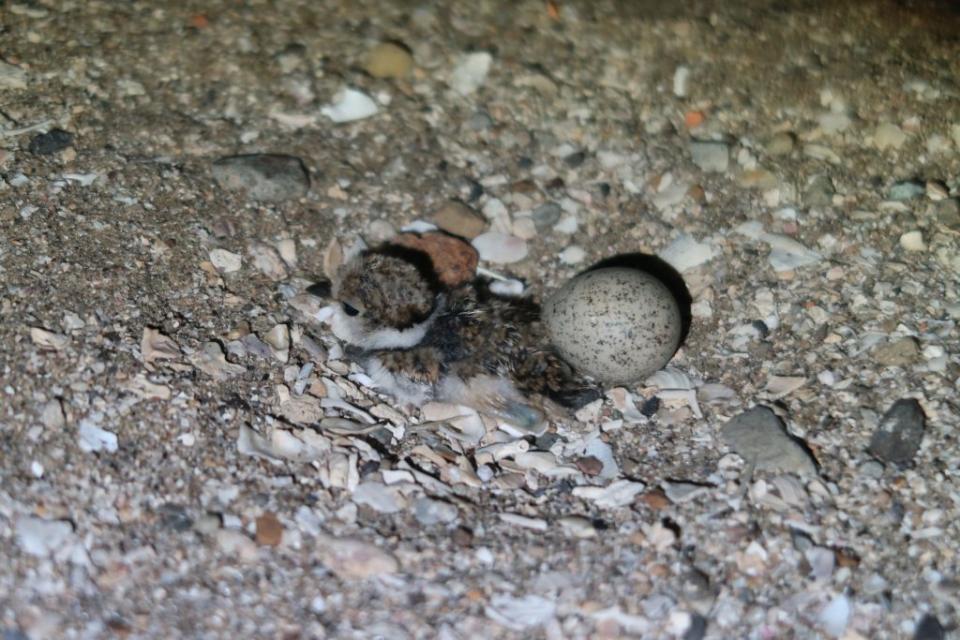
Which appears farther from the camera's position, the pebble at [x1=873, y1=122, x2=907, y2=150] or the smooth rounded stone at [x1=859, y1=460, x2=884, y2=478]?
the pebble at [x1=873, y1=122, x2=907, y2=150]

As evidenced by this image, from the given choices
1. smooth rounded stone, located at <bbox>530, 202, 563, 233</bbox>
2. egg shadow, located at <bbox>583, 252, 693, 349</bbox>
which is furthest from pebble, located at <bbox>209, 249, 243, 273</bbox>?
egg shadow, located at <bbox>583, 252, 693, 349</bbox>

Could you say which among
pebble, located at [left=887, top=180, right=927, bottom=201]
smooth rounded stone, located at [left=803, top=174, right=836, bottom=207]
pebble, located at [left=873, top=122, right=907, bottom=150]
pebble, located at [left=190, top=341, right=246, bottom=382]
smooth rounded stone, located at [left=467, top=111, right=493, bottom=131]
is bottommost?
pebble, located at [left=190, top=341, right=246, bottom=382]

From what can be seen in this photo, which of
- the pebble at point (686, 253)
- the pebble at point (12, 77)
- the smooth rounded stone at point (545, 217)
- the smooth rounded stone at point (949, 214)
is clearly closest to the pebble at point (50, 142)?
the pebble at point (12, 77)

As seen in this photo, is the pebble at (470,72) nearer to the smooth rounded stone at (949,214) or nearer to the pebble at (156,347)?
the pebble at (156,347)

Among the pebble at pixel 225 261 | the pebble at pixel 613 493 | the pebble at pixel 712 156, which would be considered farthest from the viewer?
the pebble at pixel 712 156

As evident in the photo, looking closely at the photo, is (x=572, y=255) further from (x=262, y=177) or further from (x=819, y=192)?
(x=262, y=177)

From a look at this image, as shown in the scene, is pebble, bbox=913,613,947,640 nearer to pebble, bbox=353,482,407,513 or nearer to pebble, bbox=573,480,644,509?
pebble, bbox=573,480,644,509

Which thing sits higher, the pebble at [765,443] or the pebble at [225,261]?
the pebble at [765,443]
